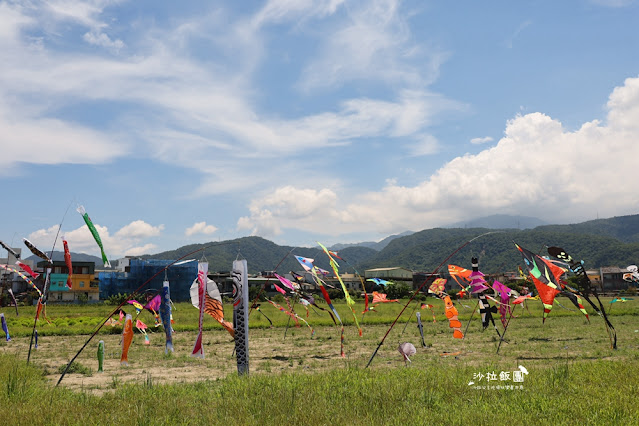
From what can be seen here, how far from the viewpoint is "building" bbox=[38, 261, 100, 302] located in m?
86.3

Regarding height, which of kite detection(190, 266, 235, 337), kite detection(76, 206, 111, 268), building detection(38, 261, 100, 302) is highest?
kite detection(76, 206, 111, 268)

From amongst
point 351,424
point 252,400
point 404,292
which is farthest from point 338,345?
point 404,292

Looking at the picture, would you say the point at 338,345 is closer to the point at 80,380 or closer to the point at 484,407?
the point at 80,380

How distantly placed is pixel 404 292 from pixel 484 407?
74864 millimetres

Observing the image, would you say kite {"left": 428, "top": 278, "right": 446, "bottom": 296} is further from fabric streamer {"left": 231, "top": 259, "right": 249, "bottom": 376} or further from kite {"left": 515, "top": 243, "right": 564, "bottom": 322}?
fabric streamer {"left": 231, "top": 259, "right": 249, "bottom": 376}

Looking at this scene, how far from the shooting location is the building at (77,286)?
86312 millimetres

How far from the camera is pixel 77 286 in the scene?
307ft

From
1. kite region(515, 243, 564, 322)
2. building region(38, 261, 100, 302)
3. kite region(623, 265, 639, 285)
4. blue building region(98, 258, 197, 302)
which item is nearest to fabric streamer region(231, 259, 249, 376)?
kite region(515, 243, 564, 322)

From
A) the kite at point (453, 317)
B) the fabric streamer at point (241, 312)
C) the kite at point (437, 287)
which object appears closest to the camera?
the fabric streamer at point (241, 312)

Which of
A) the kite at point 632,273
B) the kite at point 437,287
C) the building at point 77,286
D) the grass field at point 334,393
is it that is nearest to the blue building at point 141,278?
the building at point 77,286

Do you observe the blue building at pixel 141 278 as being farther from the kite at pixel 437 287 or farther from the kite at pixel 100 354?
the kite at pixel 100 354

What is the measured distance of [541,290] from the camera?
13695 millimetres

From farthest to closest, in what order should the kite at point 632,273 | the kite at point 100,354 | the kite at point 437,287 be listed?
1. the kite at point 632,273
2. the kite at point 437,287
3. the kite at point 100,354

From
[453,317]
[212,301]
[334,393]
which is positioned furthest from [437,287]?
[334,393]
